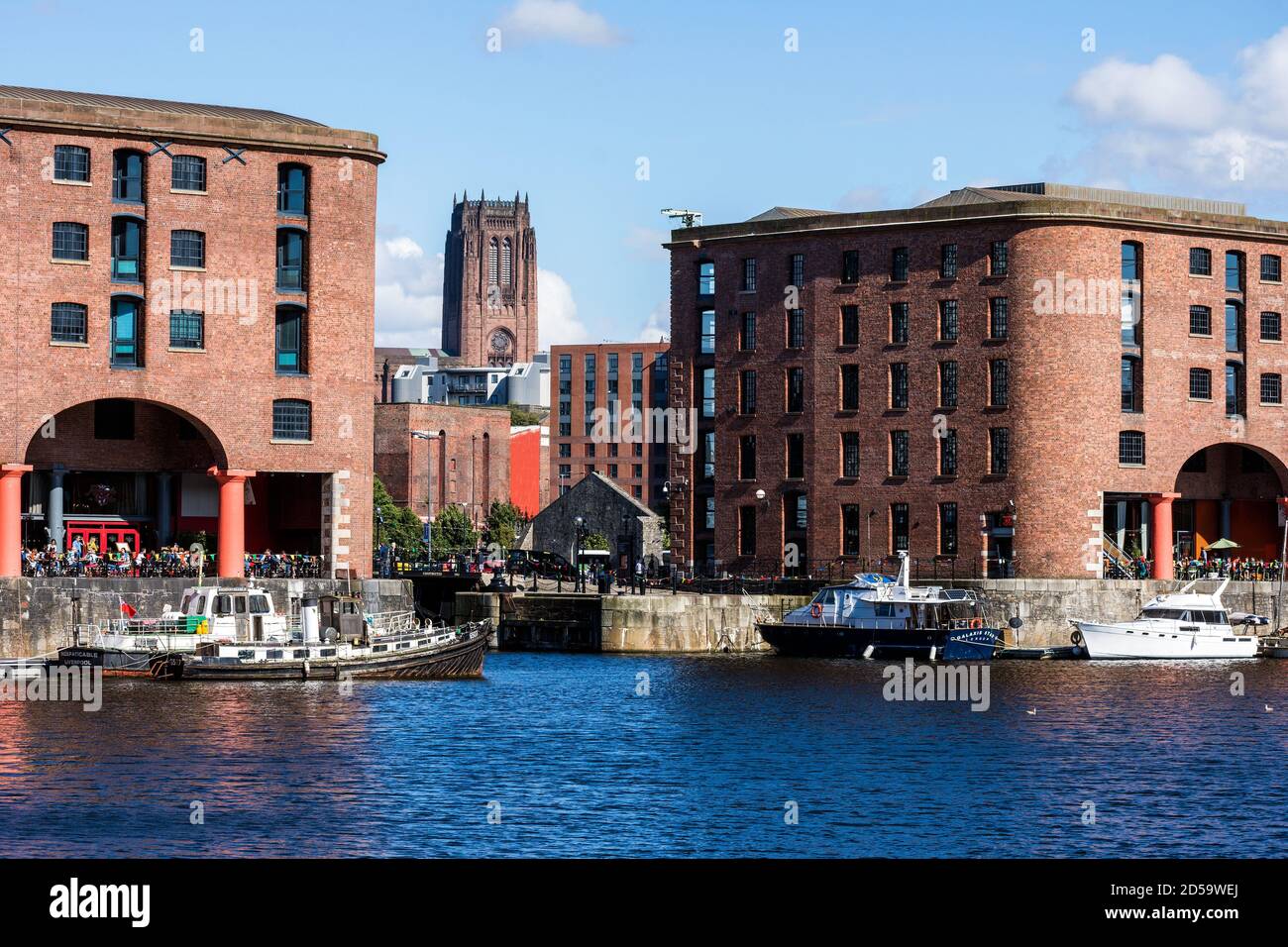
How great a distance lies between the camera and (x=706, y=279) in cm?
11181

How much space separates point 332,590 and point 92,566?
34.4 ft

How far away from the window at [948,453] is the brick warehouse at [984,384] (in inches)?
4.3

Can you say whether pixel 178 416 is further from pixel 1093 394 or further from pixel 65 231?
pixel 1093 394

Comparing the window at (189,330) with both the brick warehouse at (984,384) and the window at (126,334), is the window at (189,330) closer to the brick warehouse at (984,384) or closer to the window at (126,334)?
the window at (126,334)

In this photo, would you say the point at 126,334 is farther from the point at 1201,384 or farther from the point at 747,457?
the point at 1201,384

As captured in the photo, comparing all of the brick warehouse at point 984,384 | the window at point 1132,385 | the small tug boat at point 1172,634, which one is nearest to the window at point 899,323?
the brick warehouse at point 984,384

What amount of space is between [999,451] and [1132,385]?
839 cm

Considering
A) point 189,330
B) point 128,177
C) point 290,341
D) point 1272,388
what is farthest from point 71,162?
point 1272,388

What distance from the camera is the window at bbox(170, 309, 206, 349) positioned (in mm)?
84875

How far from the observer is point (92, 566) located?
81.6 metres

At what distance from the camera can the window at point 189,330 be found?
84.9 meters

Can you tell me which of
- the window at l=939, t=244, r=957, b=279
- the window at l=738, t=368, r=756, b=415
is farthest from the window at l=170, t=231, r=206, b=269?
the window at l=939, t=244, r=957, b=279
